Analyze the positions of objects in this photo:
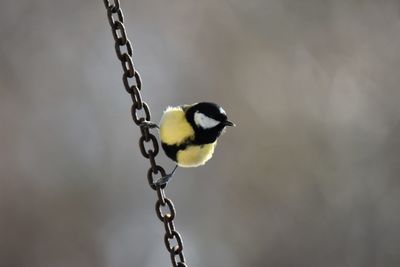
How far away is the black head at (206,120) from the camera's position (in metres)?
1.19

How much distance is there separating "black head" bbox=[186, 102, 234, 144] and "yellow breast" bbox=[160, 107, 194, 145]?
12 millimetres

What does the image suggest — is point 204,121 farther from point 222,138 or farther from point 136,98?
point 222,138

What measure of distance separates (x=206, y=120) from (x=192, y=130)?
0.04m

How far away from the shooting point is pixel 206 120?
3.93ft

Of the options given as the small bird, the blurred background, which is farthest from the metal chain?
the blurred background

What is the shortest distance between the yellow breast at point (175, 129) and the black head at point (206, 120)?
1cm

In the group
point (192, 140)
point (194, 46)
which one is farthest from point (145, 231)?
point (192, 140)

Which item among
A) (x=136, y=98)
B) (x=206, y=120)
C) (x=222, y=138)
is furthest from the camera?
(x=222, y=138)

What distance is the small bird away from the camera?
120 cm

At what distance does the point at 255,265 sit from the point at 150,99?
80cm

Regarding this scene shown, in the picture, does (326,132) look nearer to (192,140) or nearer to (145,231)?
(145,231)

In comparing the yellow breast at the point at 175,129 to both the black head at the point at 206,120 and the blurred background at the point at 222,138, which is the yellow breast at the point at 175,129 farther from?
the blurred background at the point at 222,138

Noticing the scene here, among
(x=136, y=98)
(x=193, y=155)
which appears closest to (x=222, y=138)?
(x=193, y=155)

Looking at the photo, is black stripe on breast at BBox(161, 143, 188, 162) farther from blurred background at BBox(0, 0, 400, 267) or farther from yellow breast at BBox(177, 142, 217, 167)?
blurred background at BBox(0, 0, 400, 267)
